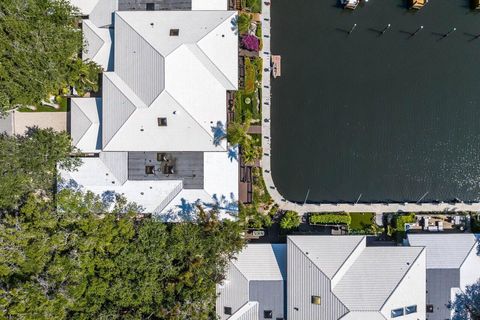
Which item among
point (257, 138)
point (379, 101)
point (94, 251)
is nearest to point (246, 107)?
point (257, 138)

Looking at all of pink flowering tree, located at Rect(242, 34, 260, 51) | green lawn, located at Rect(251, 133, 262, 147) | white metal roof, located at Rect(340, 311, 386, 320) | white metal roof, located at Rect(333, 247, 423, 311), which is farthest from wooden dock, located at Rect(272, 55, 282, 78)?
white metal roof, located at Rect(340, 311, 386, 320)

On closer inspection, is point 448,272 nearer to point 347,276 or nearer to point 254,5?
point 347,276

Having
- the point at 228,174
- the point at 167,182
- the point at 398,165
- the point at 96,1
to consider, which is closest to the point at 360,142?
the point at 398,165

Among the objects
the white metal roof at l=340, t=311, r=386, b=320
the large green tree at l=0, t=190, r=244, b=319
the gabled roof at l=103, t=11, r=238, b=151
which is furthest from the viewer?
the gabled roof at l=103, t=11, r=238, b=151

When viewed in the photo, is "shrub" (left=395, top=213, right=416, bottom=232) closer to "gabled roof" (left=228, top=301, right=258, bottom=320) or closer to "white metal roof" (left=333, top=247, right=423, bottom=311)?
"white metal roof" (left=333, top=247, right=423, bottom=311)

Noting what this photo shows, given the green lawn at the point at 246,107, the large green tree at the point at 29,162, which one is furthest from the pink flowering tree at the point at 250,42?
the large green tree at the point at 29,162

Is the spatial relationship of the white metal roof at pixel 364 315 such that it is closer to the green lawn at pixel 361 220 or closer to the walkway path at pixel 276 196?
the green lawn at pixel 361 220

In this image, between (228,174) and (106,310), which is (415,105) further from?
(106,310)
